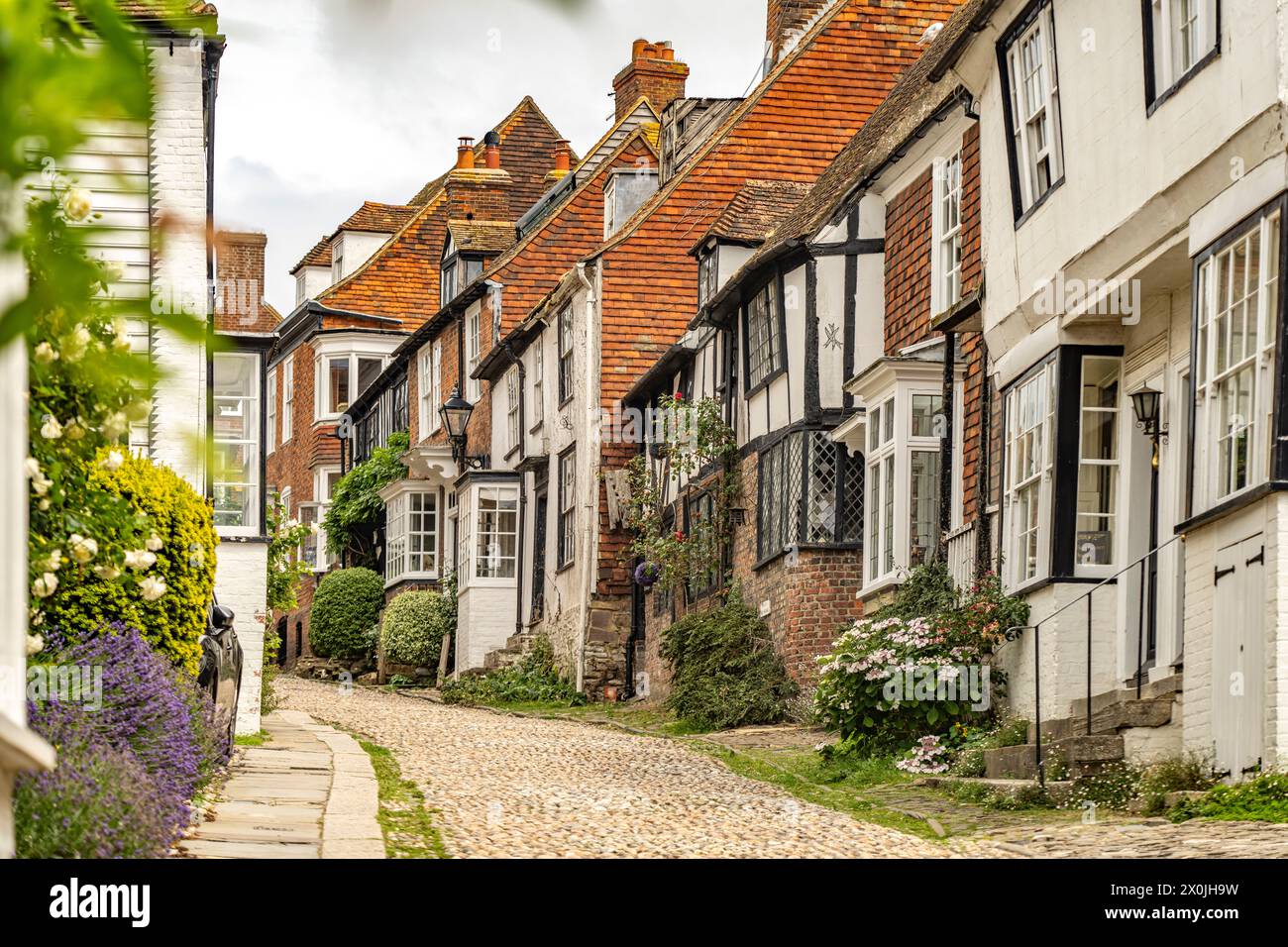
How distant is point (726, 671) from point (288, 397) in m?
32.9

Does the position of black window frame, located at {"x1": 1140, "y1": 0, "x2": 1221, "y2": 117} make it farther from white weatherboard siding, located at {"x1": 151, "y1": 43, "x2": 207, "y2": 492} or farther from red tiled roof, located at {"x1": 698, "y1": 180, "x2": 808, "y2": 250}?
red tiled roof, located at {"x1": 698, "y1": 180, "x2": 808, "y2": 250}

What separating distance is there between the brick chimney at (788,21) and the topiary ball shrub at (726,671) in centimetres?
1101

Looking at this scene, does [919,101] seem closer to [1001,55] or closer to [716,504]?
[1001,55]

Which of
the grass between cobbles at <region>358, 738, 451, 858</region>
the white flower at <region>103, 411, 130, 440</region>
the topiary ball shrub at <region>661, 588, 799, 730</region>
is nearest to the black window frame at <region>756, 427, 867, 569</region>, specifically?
the topiary ball shrub at <region>661, 588, 799, 730</region>

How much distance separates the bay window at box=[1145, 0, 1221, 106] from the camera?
11523 millimetres

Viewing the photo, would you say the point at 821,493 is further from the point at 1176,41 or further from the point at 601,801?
the point at 1176,41

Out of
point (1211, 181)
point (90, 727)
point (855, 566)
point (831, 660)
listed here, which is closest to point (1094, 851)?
point (1211, 181)

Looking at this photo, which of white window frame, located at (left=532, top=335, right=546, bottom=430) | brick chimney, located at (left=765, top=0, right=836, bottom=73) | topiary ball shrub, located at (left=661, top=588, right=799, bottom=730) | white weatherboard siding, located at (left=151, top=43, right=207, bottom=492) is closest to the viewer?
white weatherboard siding, located at (left=151, top=43, right=207, bottom=492)

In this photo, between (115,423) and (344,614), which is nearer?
(115,423)

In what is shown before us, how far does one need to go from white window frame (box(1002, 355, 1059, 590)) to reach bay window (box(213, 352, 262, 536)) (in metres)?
7.00

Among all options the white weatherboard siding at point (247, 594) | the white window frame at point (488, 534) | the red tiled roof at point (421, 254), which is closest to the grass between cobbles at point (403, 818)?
the white weatherboard siding at point (247, 594)

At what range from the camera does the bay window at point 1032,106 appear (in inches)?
571

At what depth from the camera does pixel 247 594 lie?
17859 millimetres

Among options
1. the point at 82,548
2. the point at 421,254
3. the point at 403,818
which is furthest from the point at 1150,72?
the point at 421,254
